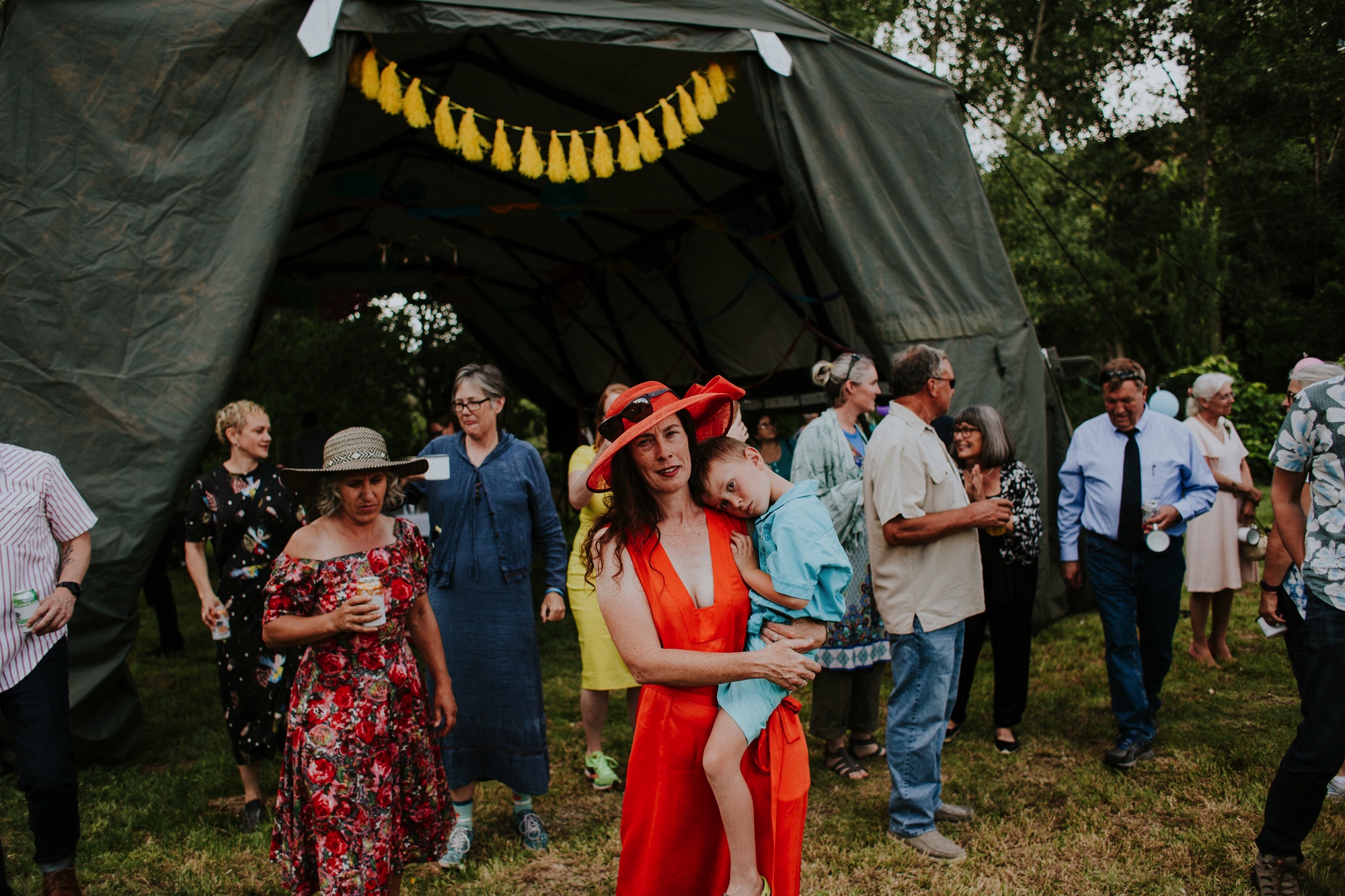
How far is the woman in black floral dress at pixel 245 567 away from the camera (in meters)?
3.80

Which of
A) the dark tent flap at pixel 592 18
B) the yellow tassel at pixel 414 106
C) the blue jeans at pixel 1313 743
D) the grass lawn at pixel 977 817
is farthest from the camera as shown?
the yellow tassel at pixel 414 106

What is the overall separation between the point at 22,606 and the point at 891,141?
489 cm

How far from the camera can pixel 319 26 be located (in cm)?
429

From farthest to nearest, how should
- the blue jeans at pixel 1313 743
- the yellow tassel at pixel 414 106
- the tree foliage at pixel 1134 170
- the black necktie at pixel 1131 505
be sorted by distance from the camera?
the tree foliage at pixel 1134 170
the yellow tassel at pixel 414 106
the black necktie at pixel 1131 505
the blue jeans at pixel 1313 743

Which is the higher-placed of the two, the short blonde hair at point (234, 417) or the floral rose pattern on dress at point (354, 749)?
the short blonde hair at point (234, 417)

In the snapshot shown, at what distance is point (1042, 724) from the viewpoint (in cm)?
453

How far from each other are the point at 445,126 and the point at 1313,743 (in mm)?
4906

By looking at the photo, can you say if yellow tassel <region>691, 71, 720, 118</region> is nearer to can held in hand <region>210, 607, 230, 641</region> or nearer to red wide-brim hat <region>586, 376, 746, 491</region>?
red wide-brim hat <region>586, 376, 746, 491</region>

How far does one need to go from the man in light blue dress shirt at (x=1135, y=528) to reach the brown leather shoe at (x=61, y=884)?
159 inches

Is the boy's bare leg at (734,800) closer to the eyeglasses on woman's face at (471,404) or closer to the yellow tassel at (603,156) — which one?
the eyeglasses on woman's face at (471,404)

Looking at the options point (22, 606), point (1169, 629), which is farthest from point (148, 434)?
point (1169, 629)

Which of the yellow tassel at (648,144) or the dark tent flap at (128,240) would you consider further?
the yellow tassel at (648,144)

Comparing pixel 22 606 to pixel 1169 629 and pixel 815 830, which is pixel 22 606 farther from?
pixel 1169 629

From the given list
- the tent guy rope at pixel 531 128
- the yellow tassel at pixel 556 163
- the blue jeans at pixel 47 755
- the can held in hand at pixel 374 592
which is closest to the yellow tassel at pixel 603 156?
the tent guy rope at pixel 531 128
